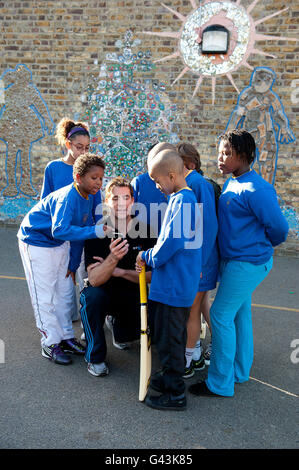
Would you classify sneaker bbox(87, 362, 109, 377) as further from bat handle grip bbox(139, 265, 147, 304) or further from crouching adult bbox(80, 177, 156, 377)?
bat handle grip bbox(139, 265, 147, 304)

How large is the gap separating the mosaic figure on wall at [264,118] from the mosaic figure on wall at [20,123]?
3334 mm

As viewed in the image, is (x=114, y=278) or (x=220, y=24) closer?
(x=114, y=278)

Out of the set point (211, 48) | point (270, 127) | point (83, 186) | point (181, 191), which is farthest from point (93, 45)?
point (181, 191)

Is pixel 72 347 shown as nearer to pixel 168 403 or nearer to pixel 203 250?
pixel 168 403

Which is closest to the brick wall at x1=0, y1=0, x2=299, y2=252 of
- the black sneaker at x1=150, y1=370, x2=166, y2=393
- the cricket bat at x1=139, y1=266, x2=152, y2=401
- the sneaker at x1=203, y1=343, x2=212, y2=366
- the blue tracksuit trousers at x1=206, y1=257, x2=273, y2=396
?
the sneaker at x1=203, y1=343, x2=212, y2=366

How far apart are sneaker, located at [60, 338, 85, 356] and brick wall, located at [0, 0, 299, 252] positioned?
415 cm

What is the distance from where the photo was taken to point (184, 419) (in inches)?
111

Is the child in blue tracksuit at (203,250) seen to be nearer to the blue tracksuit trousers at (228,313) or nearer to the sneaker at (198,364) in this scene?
the sneaker at (198,364)

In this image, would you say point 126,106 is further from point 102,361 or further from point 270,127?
point 102,361

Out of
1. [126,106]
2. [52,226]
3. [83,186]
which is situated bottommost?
[52,226]

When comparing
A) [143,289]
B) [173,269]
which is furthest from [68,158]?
[173,269]

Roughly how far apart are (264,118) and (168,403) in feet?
16.3

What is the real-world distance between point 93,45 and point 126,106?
3.80 ft

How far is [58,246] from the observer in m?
3.48
